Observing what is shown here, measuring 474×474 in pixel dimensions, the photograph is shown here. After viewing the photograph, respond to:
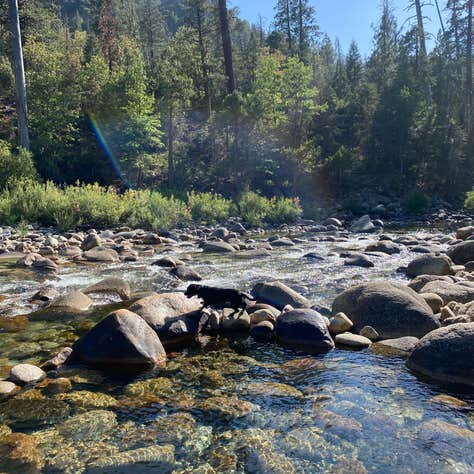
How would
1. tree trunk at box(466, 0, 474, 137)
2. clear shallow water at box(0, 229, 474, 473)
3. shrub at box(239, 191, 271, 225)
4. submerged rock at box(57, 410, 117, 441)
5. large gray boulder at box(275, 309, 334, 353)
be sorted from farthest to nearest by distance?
tree trunk at box(466, 0, 474, 137) < shrub at box(239, 191, 271, 225) < large gray boulder at box(275, 309, 334, 353) < submerged rock at box(57, 410, 117, 441) < clear shallow water at box(0, 229, 474, 473)

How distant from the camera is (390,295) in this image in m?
6.01

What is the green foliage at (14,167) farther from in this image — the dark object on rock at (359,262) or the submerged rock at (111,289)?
the dark object on rock at (359,262)

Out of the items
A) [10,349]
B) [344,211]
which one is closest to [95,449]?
[10,349]

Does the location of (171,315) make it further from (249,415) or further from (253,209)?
(253,209)

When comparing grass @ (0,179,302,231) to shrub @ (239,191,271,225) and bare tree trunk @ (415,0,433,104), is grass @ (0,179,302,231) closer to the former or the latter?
shrub @ (239,191,271,225)

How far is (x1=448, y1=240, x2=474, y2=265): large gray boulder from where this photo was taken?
33.7 ft

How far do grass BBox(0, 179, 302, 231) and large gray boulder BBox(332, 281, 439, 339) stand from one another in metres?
11.3

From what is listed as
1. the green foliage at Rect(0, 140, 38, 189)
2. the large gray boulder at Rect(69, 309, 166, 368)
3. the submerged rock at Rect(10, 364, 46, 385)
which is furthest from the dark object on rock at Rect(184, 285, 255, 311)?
the green foliage at Rect(0, 140, 38, 189)

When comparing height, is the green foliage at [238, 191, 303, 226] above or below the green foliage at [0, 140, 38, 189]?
below

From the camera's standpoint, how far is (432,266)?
29.3ft

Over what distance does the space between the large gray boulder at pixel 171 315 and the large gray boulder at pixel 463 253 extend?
6847 mm

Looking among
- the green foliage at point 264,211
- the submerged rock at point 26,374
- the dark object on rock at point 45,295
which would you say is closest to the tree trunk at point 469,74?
the green foliage at point 264,211

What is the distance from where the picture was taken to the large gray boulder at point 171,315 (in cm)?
556

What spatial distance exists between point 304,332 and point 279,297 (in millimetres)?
1302
